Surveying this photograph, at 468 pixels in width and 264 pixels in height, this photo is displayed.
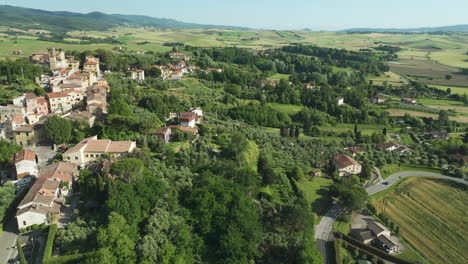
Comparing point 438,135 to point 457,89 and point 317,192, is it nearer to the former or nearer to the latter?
point 317,192

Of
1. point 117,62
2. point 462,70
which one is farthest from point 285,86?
point 462,70

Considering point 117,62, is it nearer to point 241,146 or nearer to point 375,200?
point 241,146

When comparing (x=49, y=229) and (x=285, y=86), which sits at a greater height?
(x=285, y=86)

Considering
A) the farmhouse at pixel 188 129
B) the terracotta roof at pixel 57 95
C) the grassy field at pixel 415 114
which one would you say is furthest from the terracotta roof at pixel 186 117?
the grassy field at pixel 415 114

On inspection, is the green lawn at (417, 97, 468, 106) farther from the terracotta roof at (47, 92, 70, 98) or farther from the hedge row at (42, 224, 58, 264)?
the hedge row at (42, 224, 58, 264)

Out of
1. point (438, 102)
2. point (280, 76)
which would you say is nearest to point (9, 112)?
point (280, 76)

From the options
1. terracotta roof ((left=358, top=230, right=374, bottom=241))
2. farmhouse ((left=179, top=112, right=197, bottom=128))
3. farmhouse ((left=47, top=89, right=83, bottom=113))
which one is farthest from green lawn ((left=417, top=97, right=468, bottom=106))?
farmhouse ((left=47, top=89, right=83, bottom=113))
